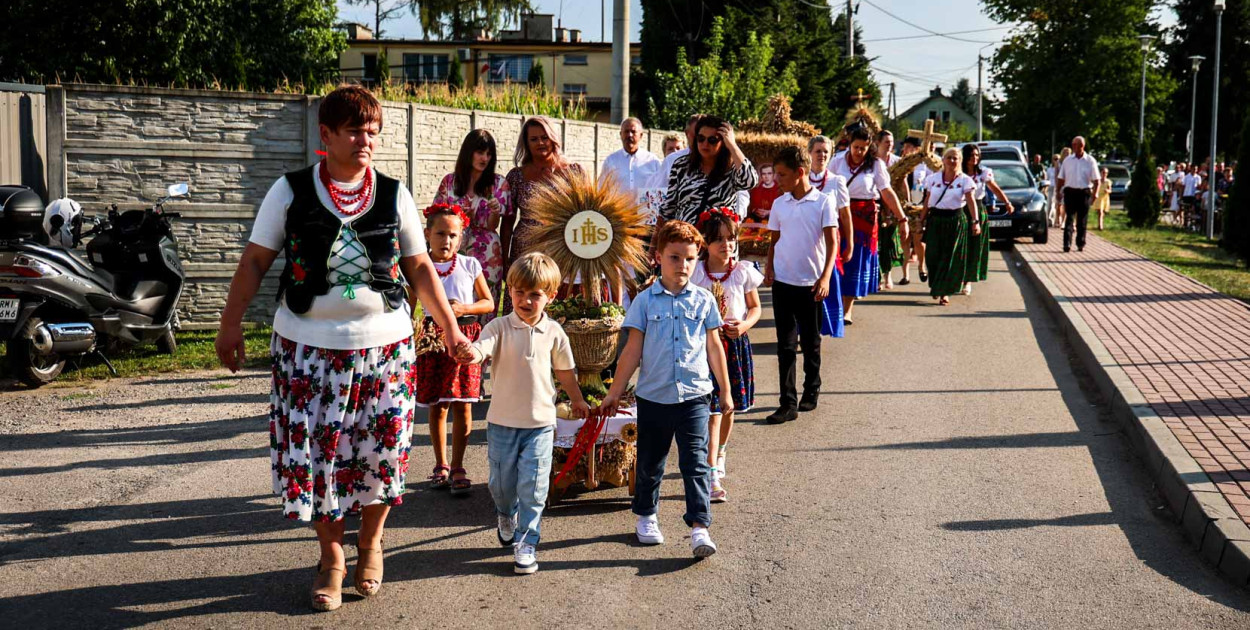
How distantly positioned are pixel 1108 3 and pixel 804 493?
66.3 meters

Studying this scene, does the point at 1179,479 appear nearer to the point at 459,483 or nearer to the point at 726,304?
the point at 726,304

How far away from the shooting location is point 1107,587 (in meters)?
5.02

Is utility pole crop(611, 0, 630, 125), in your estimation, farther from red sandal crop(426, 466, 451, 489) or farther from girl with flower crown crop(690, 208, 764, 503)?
red sandal crop(426, 466, 451, 489)

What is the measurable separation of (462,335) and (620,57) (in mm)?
13136

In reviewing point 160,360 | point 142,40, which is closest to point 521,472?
point 160,360

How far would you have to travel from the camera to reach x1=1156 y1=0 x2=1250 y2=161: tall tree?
6550cm

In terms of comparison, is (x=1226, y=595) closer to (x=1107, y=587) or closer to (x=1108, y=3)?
(x=1107, y=587)

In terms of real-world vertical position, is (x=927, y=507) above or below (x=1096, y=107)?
→ below

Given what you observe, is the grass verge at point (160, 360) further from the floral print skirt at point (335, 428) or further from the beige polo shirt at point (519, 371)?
the floral print skirt at point (335, 428)

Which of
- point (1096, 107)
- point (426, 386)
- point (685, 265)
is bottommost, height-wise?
point (426, 386)

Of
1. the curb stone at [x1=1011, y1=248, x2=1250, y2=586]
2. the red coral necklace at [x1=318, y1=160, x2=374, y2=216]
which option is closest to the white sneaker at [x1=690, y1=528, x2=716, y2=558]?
the red coral necklace at [x1=318, y1=160, x2=374, y2=216]

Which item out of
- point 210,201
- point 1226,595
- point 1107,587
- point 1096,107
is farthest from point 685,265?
point 1096,107

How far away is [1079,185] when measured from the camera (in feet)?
70.6

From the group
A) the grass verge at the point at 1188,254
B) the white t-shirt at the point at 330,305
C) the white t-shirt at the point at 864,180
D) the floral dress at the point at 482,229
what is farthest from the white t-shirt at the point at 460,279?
the grass verge at the point at 1188,254
